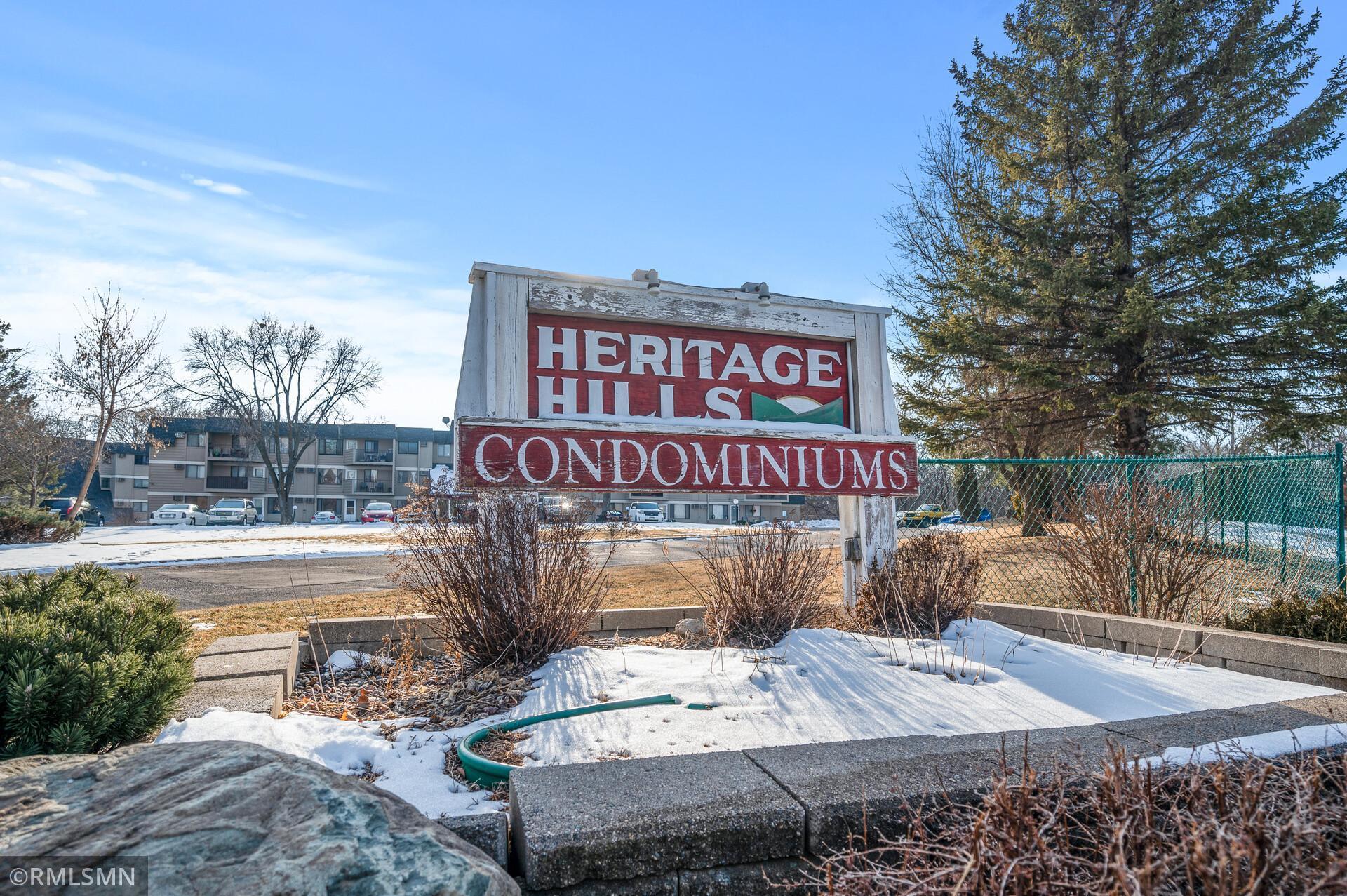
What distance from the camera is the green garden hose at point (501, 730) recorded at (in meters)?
2.80

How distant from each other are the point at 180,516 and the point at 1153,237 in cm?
4517

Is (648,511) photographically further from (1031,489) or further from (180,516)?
(1031,489)

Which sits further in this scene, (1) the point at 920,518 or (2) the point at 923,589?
(1) the point at 920,518

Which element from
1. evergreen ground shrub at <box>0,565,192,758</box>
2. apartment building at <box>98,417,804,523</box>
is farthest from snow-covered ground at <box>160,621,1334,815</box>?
apartment building at <box>98,417,804,523</box>

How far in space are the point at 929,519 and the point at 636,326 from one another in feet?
11.4

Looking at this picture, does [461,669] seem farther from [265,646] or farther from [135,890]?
[135,890]

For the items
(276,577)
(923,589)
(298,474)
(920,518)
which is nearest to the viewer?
(923,589)

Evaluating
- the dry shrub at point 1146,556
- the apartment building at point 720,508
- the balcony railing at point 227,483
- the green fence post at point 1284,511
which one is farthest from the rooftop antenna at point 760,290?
the balcony railing at point 227,483

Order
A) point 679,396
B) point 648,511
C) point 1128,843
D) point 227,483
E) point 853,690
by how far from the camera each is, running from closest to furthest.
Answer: point 1128,843, point 853,690, point 679,396, point 648,511, point 227,483

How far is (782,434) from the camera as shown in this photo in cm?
591

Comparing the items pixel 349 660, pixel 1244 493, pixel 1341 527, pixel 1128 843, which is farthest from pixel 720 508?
pixel 1128 843

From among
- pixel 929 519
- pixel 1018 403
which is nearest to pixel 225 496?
pixel 1018 403

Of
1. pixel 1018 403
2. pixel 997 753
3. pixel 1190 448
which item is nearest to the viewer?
pixel 997 753

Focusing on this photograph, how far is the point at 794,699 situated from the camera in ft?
12.3
